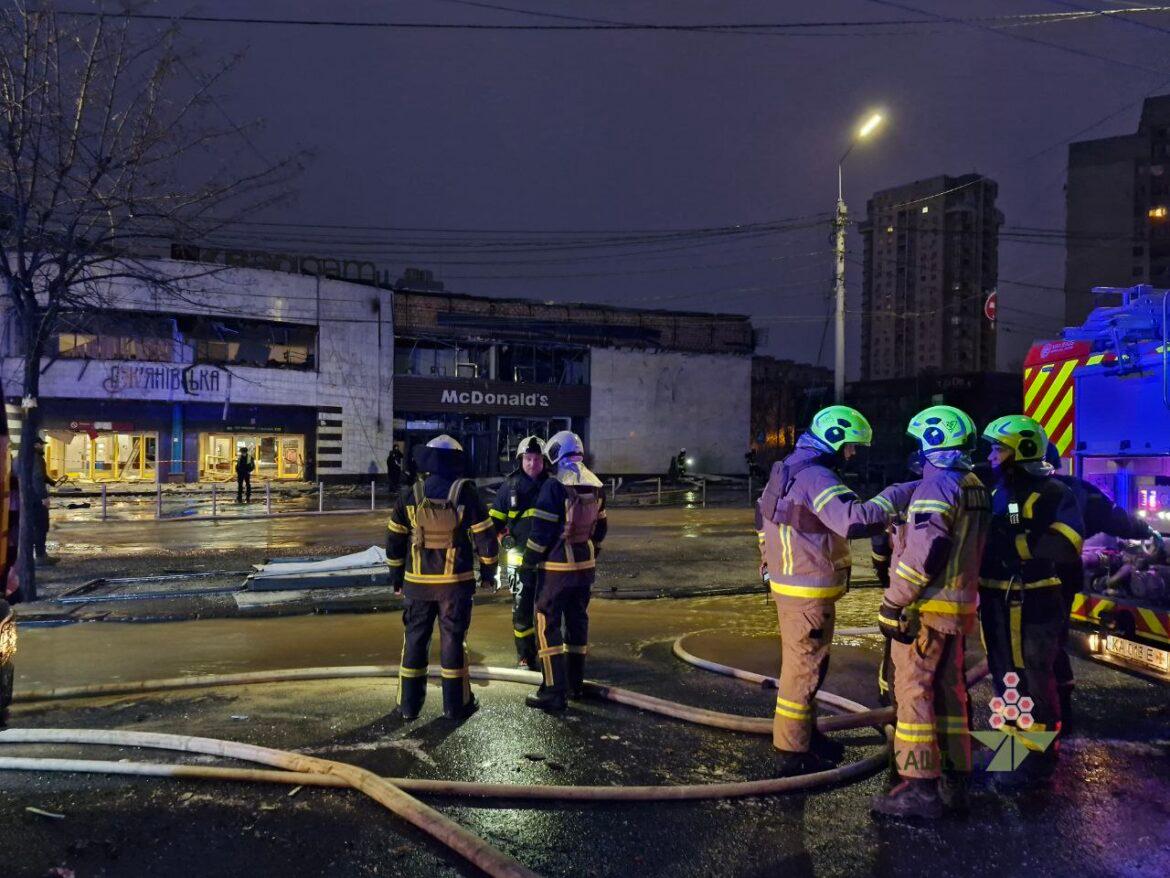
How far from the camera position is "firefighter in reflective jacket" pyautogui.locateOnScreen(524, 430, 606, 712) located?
548 cm

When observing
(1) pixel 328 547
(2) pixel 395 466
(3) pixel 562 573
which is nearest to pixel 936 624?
(3) pixel 562 573

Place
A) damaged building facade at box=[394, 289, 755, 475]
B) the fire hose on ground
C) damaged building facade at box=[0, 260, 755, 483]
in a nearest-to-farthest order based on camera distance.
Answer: the fire hose on ground → damaged building facade at box=[0, 260, 755, 483] → damaged building facade at box=[394, 289, 755, 475]

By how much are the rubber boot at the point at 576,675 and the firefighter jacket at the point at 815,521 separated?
1.75 metres

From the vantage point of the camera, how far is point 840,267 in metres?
18.4

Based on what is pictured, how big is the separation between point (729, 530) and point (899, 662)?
1395 centimetres

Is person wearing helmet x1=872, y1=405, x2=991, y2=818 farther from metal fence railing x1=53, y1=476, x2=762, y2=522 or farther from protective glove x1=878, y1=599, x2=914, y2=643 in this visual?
metal fence railing x1=53, y1=476, x2=762, y2=522

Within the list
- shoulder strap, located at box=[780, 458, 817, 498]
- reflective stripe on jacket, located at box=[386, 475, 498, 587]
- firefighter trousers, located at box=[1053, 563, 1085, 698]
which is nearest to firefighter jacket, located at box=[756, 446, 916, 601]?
shoulder strap, located at box=[780, 458, 817, 498]

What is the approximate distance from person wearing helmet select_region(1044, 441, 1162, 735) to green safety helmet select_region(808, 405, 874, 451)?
5.00 ft

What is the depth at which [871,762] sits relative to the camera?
4488 millimetres

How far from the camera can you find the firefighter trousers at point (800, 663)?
4359mm

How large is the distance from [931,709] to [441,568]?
294 centimetres

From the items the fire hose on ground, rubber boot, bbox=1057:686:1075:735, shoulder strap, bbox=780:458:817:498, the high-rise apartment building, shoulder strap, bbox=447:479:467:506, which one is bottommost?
the fire hose on ground

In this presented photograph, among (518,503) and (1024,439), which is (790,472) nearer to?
(1024,439)

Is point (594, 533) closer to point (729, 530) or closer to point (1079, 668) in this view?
point (1079, 668)
